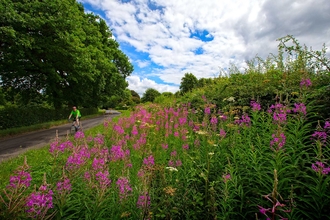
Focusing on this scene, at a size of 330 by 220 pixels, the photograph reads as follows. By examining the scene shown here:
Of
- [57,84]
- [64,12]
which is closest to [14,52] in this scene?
[64,12]

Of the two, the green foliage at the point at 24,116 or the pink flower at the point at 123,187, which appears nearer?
the pink flower at the point at 123,187

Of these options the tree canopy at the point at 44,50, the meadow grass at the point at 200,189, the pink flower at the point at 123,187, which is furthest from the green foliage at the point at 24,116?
the pink flower at the point at 123,187

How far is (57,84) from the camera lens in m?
22.1

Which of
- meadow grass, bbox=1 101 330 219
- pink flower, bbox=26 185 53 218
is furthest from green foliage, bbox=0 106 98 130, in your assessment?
pink flower, bbox=26 185 53 218

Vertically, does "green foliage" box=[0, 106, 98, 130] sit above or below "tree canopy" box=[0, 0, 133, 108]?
below

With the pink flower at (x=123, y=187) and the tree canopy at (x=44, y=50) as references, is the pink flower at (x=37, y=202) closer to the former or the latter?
the pink flower at (x=123, y=187)

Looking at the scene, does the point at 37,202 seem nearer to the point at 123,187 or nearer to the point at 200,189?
the point at 123,187

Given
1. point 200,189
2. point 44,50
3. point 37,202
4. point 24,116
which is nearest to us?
point 37,202

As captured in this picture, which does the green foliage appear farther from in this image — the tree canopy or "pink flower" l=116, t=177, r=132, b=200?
"pink flower" l=116, t=177, r=132, b=200

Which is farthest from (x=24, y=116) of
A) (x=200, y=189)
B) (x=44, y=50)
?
(x=200, y=189)

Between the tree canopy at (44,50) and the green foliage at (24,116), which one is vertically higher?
the tree canopy at (44,50)

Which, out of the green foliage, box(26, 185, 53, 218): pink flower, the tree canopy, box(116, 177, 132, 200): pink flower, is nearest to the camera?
box(26, 185, 53, 218): pink flower

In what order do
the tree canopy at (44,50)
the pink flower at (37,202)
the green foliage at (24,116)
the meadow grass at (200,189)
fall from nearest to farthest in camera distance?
the pink flower at (37,202) < the meadow grass at (200,189) < the tree canopy at (44,50) < the green foliage at (24,116)

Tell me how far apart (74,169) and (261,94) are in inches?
205
